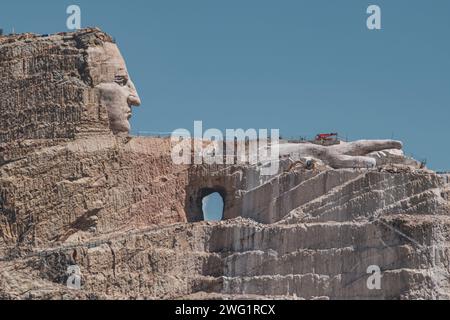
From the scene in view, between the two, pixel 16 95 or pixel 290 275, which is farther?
pixel 16 95

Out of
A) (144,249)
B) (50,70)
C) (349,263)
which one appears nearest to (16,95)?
(50,70)

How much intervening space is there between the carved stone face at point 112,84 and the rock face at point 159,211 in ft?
0.16

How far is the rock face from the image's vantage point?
307ft

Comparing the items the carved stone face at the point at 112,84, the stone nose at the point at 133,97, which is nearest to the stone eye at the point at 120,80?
the carved stone face at the point at 112,84

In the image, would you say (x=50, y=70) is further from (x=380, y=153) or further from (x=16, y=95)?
(x=380, y=153)

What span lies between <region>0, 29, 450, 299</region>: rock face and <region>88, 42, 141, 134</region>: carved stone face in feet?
0.16

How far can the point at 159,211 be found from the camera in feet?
328

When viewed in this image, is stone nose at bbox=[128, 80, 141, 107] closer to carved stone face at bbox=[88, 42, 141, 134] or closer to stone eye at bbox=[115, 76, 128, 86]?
carved stone face at bbox=[88, 42, 141, 134]

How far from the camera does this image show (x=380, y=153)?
100125mm

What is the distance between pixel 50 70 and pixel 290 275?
1269 centimetres

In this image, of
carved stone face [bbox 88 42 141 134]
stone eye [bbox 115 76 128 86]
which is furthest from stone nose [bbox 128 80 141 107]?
stone eye [bbox 115 76 128 86]

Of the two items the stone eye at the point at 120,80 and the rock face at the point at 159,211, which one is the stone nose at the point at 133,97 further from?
the stone eye at the point at 120,80
